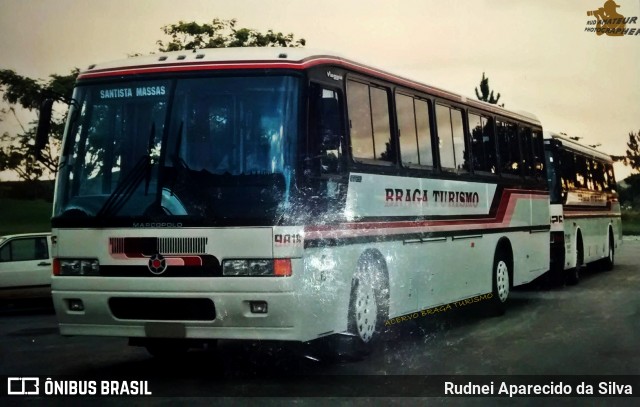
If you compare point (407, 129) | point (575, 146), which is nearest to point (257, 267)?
point (407, 129)

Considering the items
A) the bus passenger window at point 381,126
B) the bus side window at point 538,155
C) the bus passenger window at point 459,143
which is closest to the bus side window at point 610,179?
the bus side window at point 538,155

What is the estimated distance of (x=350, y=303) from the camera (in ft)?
32.4

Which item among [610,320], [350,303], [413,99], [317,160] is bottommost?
[610,320]

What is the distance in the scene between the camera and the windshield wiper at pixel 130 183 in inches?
359

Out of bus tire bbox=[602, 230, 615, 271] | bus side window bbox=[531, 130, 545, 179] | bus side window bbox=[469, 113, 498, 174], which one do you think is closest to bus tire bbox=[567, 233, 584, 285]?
bus side window bbox=[531, 130, 545, 179]

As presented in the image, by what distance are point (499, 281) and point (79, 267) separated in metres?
7.74

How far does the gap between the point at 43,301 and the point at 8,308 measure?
3.80 feet

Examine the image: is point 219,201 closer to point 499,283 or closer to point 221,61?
point 221,61

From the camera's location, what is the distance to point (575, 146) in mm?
22453

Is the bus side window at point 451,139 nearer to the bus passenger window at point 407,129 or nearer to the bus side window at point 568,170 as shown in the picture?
the bus passenger window at point 407,129

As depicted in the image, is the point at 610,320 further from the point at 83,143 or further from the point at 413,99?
the point at 83,143

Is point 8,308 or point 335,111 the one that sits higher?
point 335,111

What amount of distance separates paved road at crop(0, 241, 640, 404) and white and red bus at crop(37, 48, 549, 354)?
42cm

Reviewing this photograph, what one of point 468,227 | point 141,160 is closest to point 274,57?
point 141,160
